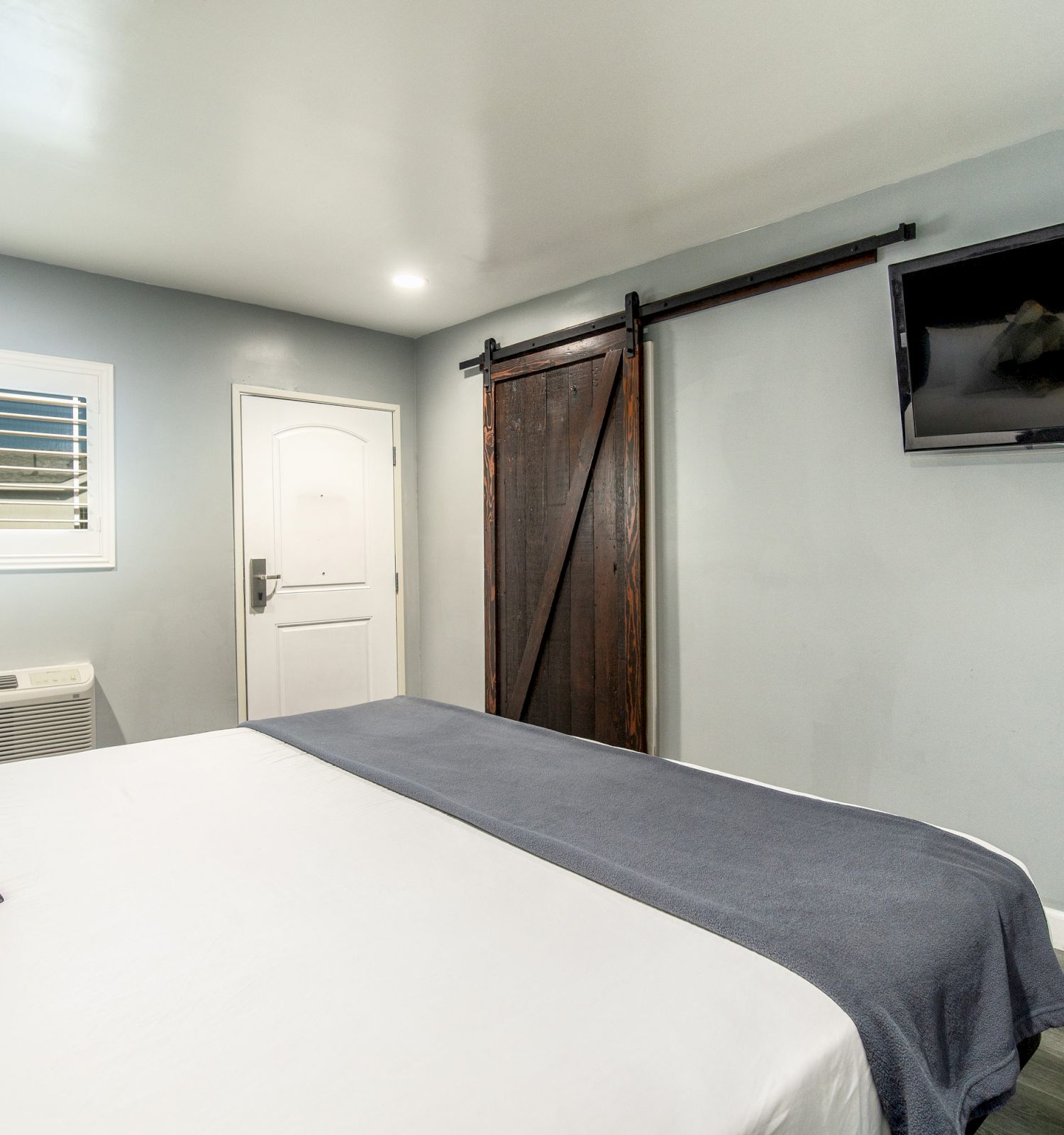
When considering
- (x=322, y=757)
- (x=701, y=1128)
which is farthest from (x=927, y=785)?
(x=701, y=1128)

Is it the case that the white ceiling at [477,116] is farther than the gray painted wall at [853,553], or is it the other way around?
the gray painted wall at [853,553]

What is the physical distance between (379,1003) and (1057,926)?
7.84ft

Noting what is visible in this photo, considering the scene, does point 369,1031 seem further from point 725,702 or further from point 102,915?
point 725,702

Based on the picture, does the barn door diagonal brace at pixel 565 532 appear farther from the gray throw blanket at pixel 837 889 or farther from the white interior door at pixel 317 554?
the gray throw blanket at pixel 837 889

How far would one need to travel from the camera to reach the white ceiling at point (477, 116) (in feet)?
6.16

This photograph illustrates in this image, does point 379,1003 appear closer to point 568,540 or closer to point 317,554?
point 568,540

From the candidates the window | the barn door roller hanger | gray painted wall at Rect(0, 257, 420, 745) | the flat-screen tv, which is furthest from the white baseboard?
the window

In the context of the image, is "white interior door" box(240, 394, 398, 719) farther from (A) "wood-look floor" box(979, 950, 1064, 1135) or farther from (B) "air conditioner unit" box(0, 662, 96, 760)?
(A) "wood-look floor" box(979, 950, 1064, 1135)

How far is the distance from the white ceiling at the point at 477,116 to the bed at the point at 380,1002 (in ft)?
6.33

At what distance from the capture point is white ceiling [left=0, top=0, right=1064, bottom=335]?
1.88 meters

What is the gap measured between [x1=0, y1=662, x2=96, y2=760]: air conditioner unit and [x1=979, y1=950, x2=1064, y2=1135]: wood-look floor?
3.36 m

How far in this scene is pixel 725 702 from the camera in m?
3.24

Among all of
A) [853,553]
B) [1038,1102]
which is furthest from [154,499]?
[1038,1102]

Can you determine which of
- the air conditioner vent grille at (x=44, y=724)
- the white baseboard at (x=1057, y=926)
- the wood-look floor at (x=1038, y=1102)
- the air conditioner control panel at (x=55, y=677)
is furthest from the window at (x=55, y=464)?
the white baseboard at (x=1057, y=926)
